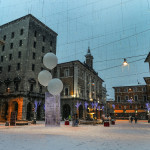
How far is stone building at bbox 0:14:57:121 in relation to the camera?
109 feet

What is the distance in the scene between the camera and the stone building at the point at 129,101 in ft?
198

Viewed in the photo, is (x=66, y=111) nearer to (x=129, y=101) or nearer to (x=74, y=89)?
(x=74, y=89)

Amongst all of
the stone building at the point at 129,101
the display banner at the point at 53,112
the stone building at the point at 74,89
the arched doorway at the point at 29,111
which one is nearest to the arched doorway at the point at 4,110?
the arched doorway at the point at 29,111

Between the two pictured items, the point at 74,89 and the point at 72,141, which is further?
the point at 74,89

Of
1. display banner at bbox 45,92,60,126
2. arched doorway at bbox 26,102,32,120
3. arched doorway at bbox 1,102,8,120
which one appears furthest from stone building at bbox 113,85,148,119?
display banner at bbox 45,92,60,126

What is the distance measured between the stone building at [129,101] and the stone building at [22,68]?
36526 millimetres

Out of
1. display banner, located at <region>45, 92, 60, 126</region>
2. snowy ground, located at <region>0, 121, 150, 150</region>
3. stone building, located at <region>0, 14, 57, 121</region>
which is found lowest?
snowy ground, located at <region>0, 121, 150, 150</region>

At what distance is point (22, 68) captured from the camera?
112 feet

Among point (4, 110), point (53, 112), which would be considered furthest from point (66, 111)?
point (53, 112)

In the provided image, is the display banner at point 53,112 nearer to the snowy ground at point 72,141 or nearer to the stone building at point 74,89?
the snowy ground at point 72,141

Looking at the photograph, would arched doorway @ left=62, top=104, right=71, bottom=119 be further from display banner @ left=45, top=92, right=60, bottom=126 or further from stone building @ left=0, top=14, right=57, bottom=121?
display banner @ left=45, top=92, right=60, bottom=126

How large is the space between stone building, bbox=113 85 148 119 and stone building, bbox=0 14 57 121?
36526 millimetres

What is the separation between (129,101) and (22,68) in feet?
141

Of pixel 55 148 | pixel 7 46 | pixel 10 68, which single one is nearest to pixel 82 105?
pixel 10 68
